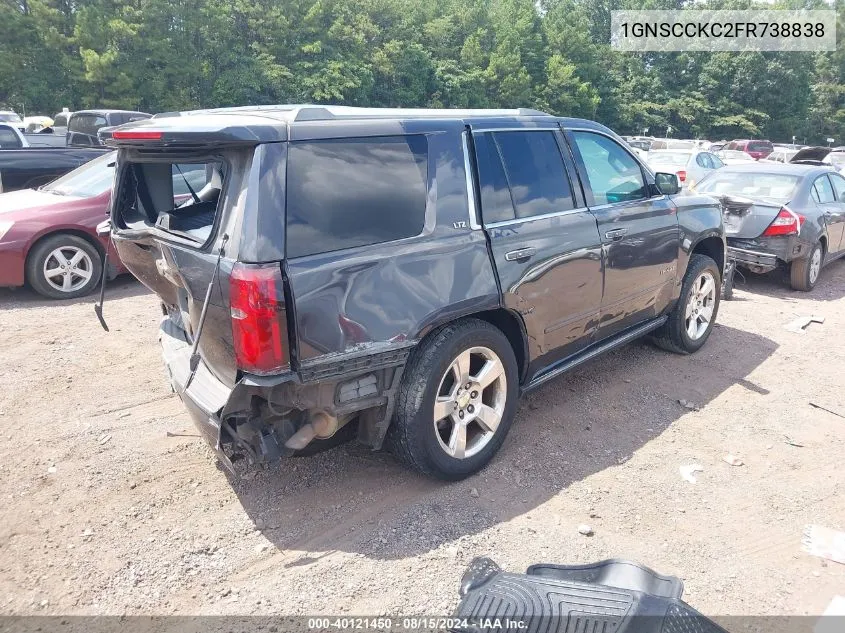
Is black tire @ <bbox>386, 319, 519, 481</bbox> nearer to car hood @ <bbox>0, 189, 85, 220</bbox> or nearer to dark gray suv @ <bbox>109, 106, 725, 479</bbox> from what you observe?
dark gray suv @ <bbox>109, 106, 725, 479</bbox>

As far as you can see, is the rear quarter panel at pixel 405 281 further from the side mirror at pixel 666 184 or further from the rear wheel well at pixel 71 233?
the rear wheel well at pixel 71 233

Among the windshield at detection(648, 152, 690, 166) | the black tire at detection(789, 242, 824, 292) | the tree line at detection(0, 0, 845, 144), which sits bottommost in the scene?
the black tire at detection(789, 242, 824, 292)

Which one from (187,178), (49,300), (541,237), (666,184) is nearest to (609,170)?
(666,184)

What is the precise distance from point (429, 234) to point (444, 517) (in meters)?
1.45

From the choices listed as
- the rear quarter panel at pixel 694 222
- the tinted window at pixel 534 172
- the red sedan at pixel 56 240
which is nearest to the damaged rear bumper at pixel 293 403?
the tinted window at pixel 534 172

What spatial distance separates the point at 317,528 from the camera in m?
3.21

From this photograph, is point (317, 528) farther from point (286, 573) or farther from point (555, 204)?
point (555, 204)

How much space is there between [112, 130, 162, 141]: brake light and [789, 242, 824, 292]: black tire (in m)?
7.78

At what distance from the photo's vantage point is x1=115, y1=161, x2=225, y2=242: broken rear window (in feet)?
10.8

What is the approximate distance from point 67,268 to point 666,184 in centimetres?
605

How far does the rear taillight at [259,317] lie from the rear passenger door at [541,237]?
1.31m

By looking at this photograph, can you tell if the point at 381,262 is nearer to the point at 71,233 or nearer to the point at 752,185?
the point at 71,233

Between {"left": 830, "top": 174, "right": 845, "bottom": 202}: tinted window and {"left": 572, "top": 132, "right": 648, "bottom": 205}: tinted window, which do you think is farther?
{"left": 830, "top": 174, "right": 845, "bottom": 202}: tinted window

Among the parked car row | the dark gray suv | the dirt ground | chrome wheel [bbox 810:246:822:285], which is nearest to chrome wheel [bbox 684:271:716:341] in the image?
the dirt ground
